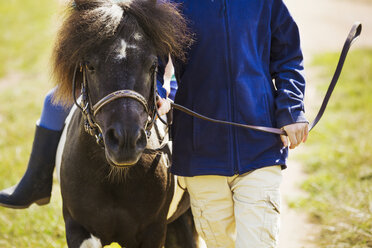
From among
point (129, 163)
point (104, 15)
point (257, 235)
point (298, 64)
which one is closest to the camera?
point (129, 163)

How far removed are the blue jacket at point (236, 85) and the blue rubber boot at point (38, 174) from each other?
3.99 feet

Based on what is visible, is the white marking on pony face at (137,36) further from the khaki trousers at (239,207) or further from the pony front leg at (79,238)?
the pony front leg at (79,238)

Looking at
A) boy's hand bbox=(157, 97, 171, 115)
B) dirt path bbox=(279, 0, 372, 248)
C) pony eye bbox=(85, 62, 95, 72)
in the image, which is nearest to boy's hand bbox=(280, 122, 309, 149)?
boy's hand bbox=(157, 97, 171, 115)

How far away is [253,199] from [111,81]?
101 centimetres

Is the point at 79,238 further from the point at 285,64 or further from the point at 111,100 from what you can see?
the point at 285,64

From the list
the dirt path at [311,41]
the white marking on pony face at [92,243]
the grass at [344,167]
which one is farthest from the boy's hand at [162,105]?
the dirt path at [311,41]

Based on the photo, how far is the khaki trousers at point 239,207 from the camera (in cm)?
260

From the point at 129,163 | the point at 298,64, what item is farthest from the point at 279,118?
the point at 129,163

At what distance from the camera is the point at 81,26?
8.04 feet

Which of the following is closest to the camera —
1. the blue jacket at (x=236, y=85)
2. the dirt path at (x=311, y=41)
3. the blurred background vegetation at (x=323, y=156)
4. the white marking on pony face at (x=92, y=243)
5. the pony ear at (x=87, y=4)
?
the pony ear at (x=87, y=4)

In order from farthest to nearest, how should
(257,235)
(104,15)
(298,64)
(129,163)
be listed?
1. (298,64)
2. (257,235)
3. (104,15)
4. (129,163)

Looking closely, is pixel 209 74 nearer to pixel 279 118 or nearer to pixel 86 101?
pixel 279 118

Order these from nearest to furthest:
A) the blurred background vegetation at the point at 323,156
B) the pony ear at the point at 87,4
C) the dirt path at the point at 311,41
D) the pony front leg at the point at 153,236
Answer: the pony ear at the point at 87,4 < the pony front leg at the point at 153,236 < the blurred background vegetation at the point at 323,156 < the dirt path at the point at 311,41

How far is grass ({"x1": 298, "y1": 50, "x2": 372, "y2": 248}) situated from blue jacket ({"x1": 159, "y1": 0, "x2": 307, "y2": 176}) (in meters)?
1.86
